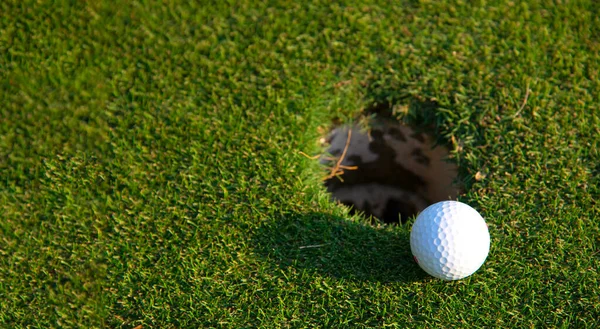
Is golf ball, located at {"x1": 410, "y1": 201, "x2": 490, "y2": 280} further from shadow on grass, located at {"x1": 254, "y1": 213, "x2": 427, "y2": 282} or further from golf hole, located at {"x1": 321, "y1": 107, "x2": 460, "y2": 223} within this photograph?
golf hole, located at {"x1": 321, "y1": 107, "x2": 460, "y2": 223}

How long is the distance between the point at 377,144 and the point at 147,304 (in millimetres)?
1993

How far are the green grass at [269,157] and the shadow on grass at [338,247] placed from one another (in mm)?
13

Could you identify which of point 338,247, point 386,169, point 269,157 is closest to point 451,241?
point 338,247

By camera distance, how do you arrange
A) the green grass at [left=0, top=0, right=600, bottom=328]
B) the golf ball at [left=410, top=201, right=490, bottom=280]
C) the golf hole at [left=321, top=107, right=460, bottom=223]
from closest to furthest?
the golf ball at [left=410, top=201, right=490, bottom=280], the green grass at [left=0, top=0, right=600, bottom=328], the golf hole at [left=321, top=107, right=460, bottom=223]

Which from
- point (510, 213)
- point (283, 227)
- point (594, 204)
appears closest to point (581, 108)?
point (594, 204)

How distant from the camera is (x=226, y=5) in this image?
430 centimetres

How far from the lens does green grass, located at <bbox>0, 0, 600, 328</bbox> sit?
326 cm

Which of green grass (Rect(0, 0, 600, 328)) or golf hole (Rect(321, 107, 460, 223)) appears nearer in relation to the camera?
green grass (Rect(0, 0, 600, 328))

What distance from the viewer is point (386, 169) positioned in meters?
4.00

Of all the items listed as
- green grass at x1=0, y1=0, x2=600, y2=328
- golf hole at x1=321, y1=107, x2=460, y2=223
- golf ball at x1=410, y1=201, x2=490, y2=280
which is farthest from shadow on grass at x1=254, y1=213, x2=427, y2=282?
golf hole at x1=321, y1=107, x2=460, y2=223

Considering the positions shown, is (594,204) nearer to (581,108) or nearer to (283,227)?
(581,108)

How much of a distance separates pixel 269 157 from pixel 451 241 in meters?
1.36

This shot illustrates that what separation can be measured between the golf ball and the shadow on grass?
227 mm

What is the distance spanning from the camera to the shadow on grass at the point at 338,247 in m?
3.32
